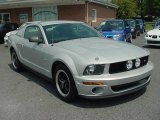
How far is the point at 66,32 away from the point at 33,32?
3.66 feet

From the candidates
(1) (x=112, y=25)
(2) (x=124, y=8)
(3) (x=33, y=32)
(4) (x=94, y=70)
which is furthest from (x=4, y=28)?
(2) (x=124, y=8)

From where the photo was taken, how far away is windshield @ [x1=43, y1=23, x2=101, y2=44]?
20.2ft

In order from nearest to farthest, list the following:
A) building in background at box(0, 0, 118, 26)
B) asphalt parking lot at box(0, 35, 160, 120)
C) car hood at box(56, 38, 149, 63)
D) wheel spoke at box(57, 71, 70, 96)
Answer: asphalt parking lot at box(0, 35, 160, 120), car hood at box(56, 38, 149, 63), wheel spoke at box(57, 71, 70, 96), building in background at box(0, 0, 118, 26)

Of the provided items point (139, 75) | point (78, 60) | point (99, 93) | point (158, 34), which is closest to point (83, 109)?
point (99, 93)

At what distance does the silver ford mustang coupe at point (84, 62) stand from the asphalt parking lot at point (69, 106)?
27 centimetres

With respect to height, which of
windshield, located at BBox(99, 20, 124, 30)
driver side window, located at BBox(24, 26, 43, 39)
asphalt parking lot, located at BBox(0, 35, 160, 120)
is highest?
windshield, located at BBox(99, 20, 124, 30)

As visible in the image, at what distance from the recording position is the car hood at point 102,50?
487 centimetres

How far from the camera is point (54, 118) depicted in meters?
4.57

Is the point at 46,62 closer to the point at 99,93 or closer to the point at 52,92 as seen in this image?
the point at 52,92

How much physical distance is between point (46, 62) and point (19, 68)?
246cm

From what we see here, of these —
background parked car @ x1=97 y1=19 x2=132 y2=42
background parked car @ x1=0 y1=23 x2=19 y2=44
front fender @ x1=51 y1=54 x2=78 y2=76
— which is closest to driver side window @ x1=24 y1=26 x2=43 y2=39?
front fender @ x1=51 y1=54 x2=78 y2=76

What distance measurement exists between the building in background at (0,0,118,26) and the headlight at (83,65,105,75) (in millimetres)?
17651

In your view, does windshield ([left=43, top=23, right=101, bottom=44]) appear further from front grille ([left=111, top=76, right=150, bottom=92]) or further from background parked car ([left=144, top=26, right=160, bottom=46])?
background parked car ([left=144, top=26, right=160, bottom=46])

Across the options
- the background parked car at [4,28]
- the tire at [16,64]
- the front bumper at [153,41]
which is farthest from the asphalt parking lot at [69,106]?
the background parked car at [4,28]
